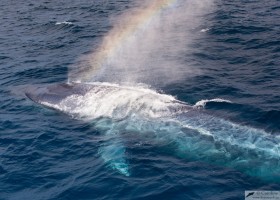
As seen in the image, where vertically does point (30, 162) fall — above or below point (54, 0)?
below

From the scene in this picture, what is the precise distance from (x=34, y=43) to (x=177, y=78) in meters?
19.9

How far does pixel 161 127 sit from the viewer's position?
75.0 feet

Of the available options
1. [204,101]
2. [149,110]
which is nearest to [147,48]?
[204,101]

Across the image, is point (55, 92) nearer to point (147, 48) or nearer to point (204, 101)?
point (204, 101)

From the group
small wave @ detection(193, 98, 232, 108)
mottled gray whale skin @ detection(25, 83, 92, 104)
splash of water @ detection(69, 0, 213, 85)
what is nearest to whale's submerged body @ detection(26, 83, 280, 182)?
mottled gray whale skin @ detection(25, 83, 92, 104)

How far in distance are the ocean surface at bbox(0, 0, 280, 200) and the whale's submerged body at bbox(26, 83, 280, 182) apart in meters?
0.07

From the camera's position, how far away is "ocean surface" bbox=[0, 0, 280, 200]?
755 inches

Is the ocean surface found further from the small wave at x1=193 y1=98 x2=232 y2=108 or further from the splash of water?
the splash of water

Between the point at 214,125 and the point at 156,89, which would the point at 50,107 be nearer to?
the point at 156,89

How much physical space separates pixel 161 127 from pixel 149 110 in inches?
82.6

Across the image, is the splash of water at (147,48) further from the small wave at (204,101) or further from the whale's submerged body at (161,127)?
the small wave at (204,101)

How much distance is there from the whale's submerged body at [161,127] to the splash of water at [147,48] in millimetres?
3545

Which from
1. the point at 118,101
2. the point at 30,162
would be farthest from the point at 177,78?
the point at 30,162

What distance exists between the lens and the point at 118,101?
26.4m
